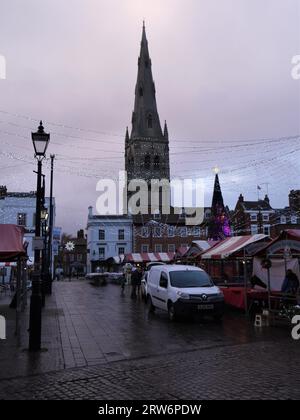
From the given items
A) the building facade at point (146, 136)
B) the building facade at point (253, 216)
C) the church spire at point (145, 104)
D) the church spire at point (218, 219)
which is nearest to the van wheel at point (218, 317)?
the church spire at point (218, 219)

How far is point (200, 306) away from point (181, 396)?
27.3 ft

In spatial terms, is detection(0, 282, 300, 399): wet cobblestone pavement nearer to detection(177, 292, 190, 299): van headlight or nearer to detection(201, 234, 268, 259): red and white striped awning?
detection(177, 292, 190, 299): van headlight

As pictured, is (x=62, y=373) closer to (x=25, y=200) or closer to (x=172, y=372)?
(x=172, y=372)

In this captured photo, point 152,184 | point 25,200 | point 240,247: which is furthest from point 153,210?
point 240,247

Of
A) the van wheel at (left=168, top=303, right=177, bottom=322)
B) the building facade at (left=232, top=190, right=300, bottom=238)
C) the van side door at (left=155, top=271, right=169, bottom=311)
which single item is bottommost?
the van wheel at (left=168, top=303, right=177, bottom=322)

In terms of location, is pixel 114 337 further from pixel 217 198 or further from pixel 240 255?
pixel 217 198

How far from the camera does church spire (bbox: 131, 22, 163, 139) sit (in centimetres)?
10069

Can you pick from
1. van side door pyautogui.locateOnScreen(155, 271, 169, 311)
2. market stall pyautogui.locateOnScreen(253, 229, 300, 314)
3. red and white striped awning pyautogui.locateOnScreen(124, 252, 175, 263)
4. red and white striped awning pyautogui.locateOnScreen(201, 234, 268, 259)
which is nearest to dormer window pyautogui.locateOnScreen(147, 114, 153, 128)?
red and white striped awning pyautogui.locateOnScreen(124, 252, 175, 263)

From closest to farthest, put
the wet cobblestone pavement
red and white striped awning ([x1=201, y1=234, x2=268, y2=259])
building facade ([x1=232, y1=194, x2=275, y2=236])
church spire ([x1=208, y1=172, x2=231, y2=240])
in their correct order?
1. the wet cobblestone pavement
2. red and white striped awning ([x1=201, y1=234, x2=268, y2=259])
3. church spire ([x1=208, y1=172, x2=231, y2=240])
4. building facade ([x1=232, y1=194, x2=275, y2=236])

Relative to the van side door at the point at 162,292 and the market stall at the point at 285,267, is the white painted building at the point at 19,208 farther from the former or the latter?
the market stall at the point at 285,267

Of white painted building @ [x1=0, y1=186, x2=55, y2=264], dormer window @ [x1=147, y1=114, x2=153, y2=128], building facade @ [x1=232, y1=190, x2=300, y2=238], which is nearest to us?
white painted building @ [x1=0, y1=186, x2=55, y2=264]

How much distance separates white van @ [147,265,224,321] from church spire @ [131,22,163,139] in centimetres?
8758

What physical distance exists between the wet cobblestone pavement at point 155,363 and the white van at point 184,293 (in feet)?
1.83

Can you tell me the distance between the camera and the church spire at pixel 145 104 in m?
101
